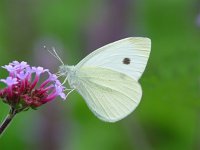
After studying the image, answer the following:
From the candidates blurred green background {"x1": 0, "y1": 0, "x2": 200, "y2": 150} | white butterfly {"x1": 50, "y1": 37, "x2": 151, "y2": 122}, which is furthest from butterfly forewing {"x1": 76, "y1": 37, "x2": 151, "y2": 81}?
blurred green background {"x1": 0, "y1": 0, "x2": 200, "y2": 150}

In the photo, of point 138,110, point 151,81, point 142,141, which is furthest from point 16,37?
point 151,81

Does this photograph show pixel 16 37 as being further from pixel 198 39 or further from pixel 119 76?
pixel 119 76

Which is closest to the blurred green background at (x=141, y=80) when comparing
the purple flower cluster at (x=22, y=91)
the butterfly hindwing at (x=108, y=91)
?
the butterfly hindwing at (x=108, y=91)

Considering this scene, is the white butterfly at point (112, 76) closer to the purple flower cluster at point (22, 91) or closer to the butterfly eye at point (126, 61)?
the butterfly eye at point (126, 61)

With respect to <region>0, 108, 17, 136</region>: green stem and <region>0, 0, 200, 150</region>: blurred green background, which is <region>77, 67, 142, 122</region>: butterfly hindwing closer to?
<region>0, 0, 200, 150</region>: blurred green background

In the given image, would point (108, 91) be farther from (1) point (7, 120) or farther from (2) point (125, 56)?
(1) point (7, 120)

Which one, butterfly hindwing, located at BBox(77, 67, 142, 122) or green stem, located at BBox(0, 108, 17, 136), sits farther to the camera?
butterfly hindwing, located at BBox(77, 67, 142, 122)
